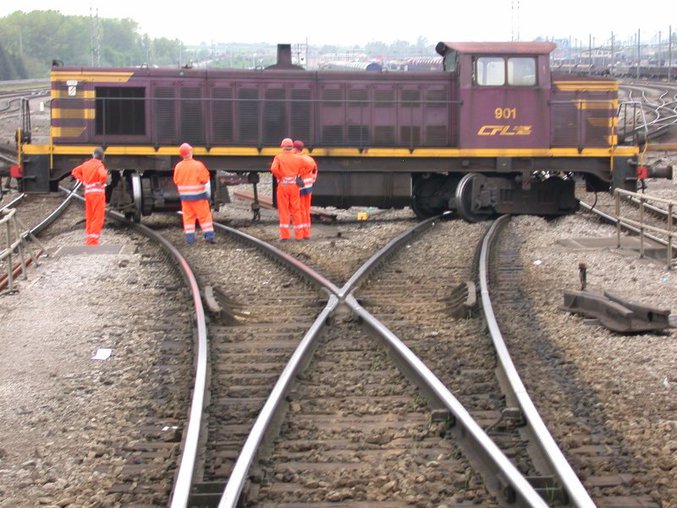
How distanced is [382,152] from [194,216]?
444 centimetres

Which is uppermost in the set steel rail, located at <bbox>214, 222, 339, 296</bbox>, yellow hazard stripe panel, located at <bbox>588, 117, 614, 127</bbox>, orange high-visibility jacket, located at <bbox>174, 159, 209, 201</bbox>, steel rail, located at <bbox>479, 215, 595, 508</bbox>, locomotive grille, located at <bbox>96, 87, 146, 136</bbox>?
locomotive grille, located at <bbox>96, 87, 146, 136</bbox>

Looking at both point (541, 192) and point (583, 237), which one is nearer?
point (583, 237)

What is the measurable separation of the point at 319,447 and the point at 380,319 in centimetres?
370

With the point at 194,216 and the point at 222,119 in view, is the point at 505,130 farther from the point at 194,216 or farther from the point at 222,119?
the point at 194,216

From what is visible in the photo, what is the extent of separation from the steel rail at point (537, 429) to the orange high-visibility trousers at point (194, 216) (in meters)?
7.11

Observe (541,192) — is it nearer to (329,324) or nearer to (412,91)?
(412,91)

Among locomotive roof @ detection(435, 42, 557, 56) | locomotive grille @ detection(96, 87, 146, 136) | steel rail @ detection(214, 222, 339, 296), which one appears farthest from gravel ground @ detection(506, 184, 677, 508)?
locomotive grille @ detection(96, 87, 146, 136)

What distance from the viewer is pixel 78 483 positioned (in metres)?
5.58

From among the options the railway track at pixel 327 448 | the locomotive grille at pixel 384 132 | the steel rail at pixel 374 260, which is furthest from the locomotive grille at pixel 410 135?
the railway track at pixel 327 448

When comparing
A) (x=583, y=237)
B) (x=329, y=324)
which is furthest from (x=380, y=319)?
(x=583, y=237)

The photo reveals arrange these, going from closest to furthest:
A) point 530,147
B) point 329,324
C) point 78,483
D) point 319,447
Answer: point 78,483 → point 319,447 → point 329,324 → point 530,147

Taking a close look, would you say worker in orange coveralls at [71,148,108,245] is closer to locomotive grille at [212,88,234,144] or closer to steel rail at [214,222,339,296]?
steel rail at [214,222,339,296]

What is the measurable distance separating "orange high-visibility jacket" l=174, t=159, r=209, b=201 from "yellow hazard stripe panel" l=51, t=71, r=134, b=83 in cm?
379

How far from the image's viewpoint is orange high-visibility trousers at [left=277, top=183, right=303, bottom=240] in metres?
16.1
